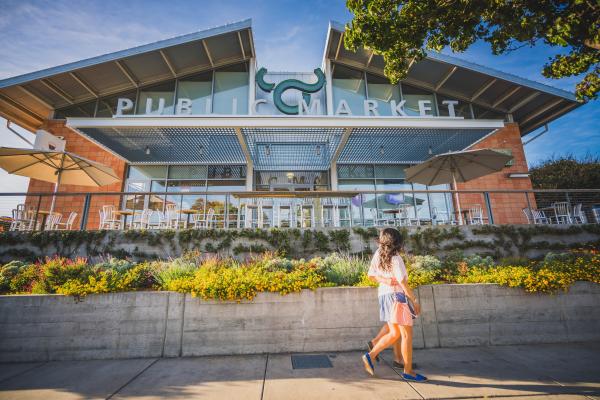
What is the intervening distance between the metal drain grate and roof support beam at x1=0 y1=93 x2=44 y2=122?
13.9 meters

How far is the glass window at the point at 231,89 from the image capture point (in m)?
12.0

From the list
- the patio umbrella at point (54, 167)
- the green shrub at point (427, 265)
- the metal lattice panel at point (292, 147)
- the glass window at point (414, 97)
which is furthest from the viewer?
the glass window at point (414, 97)

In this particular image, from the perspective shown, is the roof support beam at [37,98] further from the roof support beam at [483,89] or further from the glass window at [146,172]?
the roof support beam at [483,89]

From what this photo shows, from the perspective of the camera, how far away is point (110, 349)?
359 centimetres

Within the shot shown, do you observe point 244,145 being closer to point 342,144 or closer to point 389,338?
point 342,144

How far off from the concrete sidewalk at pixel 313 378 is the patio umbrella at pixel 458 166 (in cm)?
530

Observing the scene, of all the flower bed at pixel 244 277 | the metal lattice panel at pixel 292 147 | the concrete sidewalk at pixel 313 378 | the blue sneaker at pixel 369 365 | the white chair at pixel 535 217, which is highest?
the metal lattice panel at pixel 292 147

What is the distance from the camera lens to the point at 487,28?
203 inches

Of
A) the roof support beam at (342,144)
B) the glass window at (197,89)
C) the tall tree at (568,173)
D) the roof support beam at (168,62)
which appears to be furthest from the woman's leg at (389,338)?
the tall tree at (568,173)

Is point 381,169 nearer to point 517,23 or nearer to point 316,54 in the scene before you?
point 316,54

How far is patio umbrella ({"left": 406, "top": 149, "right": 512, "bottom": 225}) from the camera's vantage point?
7.62 metres

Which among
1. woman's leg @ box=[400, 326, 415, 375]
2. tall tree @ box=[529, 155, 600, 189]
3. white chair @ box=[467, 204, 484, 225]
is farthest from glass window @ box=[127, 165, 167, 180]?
tall tree @ box=[529, 155, 600, 189]

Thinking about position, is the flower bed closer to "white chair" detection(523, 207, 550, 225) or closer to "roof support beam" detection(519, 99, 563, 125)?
"white chair" detection(523, 207, 550, 225)

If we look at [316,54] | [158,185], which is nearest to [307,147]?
[316,54]
